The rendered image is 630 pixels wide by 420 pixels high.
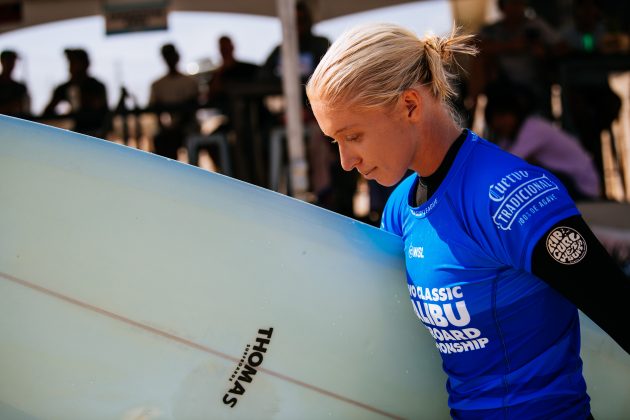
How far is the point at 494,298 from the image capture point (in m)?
1.40

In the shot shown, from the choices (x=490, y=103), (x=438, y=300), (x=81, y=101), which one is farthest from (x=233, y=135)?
(x=438, y=300)

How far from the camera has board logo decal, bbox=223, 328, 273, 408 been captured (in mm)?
1674

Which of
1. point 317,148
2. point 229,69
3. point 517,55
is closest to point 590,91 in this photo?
point 517,55

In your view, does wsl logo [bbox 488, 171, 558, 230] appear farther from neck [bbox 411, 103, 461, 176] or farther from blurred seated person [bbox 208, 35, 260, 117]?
blurred seated person [bbox 208, 35, 260, 117]

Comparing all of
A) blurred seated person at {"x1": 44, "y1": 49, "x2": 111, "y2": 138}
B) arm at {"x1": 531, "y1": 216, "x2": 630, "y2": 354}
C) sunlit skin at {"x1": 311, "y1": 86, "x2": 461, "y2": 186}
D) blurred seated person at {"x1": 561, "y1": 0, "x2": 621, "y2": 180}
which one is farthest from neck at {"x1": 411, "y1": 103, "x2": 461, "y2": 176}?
blurred seated person at {"x1": 44, "y1": 49, "x2": 111, "y2": 138}

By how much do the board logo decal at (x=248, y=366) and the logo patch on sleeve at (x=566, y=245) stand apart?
26.1 inches

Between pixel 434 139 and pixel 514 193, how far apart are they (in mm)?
210

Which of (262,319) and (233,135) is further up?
(262,319)

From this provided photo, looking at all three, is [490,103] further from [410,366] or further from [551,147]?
[410,366]

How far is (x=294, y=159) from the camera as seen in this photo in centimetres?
453

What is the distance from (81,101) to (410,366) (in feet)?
17.6

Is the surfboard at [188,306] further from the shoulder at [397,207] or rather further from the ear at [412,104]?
the ear at [412,104]

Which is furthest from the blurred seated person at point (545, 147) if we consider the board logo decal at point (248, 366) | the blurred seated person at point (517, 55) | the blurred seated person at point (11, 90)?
the blurred seated person at point (11, 90)

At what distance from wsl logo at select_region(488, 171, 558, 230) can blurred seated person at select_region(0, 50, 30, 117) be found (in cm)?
567
